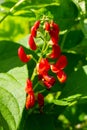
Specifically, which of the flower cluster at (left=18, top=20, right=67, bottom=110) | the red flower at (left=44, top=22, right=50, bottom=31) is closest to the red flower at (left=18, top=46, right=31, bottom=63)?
the flower cluster at (left=18, top=20, right=67, bottom=110)

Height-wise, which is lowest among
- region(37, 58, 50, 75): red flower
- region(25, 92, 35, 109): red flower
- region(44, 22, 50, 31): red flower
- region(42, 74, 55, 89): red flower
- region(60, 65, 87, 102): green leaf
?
region(60, 65, 87, 102): green leaf

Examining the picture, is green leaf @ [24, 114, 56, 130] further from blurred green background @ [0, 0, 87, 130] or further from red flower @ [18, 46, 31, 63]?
red flower @ [18, 46, 31, 63]

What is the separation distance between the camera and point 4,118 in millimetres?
1113

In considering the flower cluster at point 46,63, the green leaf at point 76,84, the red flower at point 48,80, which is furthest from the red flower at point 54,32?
the green leaf at point 76,84

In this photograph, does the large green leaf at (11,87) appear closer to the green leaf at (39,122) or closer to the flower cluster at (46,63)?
the flower cluster at (46,63)

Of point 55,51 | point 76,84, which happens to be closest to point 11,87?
point 55,51

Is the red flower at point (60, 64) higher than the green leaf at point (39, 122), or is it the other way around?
the red flower at point (60, 64)

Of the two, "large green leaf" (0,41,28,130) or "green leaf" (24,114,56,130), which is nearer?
"large green leaf" (0,41,28,130)

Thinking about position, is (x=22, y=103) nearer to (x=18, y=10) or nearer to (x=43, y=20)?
(x=43, y=20)

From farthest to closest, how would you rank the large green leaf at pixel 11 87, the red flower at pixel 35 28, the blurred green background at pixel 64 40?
1. the blurred green background at pixel 64 40
2. the red flower at pixel 35 28
3. the large green leaf at pixel 11 87

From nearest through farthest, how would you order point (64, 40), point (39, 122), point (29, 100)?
point (29, 100), point (39, 122), point (64, 40)

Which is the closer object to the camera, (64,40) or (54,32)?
(54,32)

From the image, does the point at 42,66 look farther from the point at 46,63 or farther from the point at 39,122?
the point at 39,122

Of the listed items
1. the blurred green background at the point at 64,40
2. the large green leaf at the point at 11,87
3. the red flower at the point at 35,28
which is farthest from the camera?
the blurred green background at the point at 64,40
